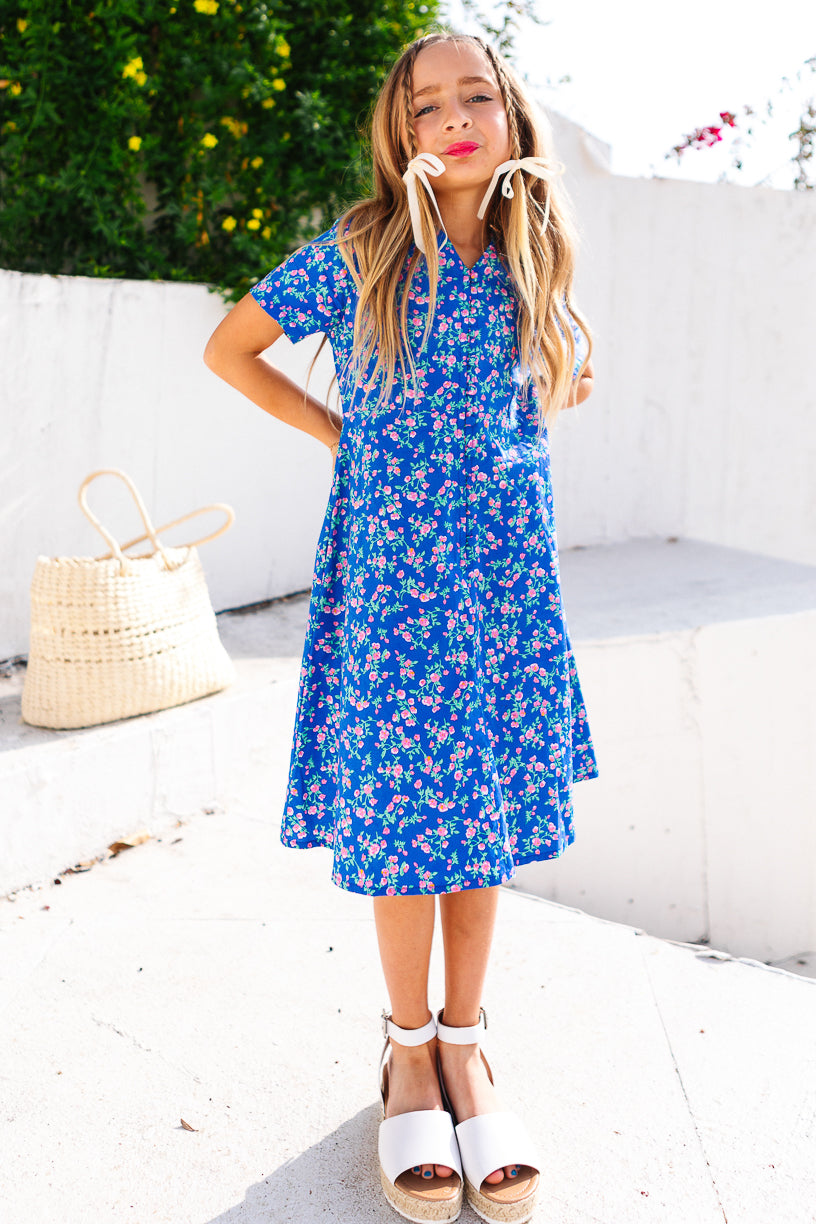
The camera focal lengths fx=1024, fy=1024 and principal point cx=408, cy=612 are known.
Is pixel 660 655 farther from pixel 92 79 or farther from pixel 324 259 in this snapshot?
pixel 92 79

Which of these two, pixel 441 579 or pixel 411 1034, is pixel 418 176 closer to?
pixel 441 579

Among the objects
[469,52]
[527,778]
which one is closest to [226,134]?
[469,52]

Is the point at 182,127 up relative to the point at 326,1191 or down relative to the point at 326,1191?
up

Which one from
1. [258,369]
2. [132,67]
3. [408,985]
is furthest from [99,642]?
[132,67]

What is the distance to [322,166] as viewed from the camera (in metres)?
3.70

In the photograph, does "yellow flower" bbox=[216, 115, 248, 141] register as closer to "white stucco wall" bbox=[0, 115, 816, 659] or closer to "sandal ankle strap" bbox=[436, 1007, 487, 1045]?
"white stucco wall" bbox=[0, 115, 816, 659]

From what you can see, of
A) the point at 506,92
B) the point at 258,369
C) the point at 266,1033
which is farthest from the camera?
the point at 266,1033

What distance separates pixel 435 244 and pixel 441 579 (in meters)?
0.49

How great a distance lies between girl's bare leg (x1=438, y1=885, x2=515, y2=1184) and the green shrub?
2.49 m

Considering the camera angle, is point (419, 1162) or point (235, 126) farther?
point (235, 126)

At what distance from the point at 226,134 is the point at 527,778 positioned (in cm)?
291

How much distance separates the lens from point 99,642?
2.64 metres

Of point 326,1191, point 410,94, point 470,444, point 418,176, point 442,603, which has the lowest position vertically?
point 326,1191

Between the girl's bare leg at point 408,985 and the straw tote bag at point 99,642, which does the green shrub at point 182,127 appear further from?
the girl's bare leg at point 408,985
